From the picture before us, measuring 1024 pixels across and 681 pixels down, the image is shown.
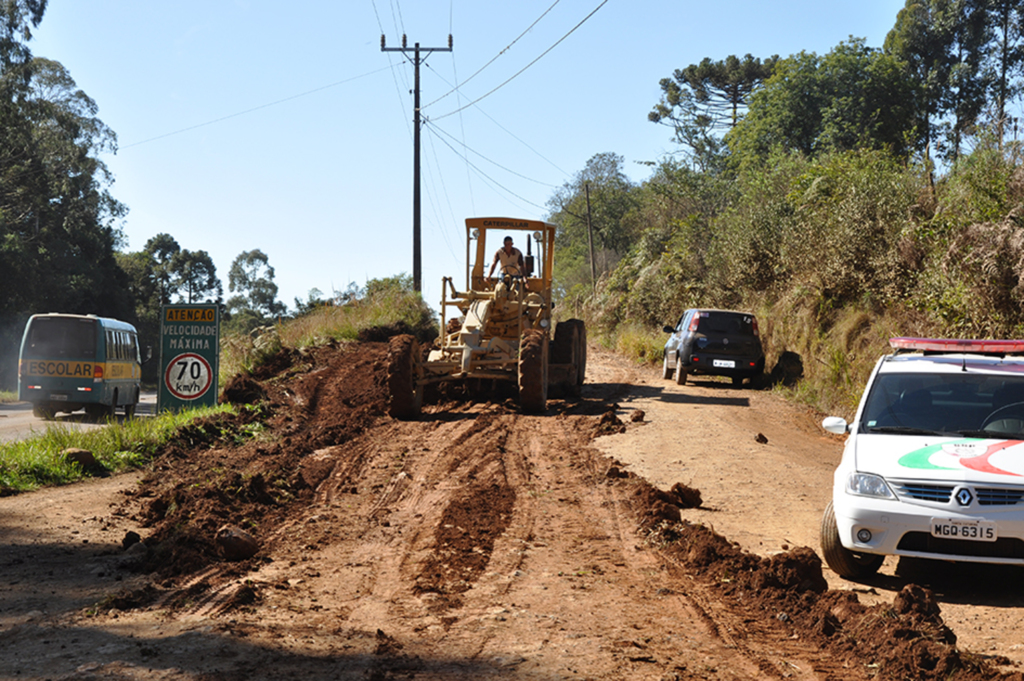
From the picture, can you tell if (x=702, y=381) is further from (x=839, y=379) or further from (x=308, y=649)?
(x=308, y=649)

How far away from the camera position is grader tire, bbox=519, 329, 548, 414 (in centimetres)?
1419

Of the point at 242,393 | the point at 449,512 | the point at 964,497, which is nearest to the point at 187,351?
the point at 242,393

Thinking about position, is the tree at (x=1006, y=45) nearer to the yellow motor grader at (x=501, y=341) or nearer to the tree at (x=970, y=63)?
the tree at (x=970, y=63)

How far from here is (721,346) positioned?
1997cm

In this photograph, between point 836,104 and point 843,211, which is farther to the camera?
point 836,104

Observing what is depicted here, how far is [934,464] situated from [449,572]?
11.6 ft

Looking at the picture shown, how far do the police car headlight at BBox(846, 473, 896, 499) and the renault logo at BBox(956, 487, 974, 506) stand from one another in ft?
1.33

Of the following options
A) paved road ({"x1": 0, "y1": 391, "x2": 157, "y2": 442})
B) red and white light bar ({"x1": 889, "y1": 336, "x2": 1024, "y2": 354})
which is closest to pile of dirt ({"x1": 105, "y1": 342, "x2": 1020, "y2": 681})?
red and white light bar ({"x1": 889, "y1": 336, "x2": 1024, "y2": 354})

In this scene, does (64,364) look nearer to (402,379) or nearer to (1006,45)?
(402,379)

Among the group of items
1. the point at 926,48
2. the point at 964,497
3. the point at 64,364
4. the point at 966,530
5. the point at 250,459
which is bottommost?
the point at 250,459

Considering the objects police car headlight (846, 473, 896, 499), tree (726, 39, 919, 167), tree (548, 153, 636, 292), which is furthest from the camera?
tree (548, 153, 636, 292)

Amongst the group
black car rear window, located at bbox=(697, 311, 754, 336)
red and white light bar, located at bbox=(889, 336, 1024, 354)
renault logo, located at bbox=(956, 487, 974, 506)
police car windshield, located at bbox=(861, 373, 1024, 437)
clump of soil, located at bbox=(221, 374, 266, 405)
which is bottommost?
renault logo, located at bbox=(956, 487, 974, 506)

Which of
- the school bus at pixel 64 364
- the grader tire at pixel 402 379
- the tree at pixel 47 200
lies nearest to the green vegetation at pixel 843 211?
the grader tire at pixel 402 379

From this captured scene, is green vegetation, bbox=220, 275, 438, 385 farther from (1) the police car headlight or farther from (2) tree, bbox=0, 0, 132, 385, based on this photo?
(2) tree, bbox=0, 0, 132, 385
